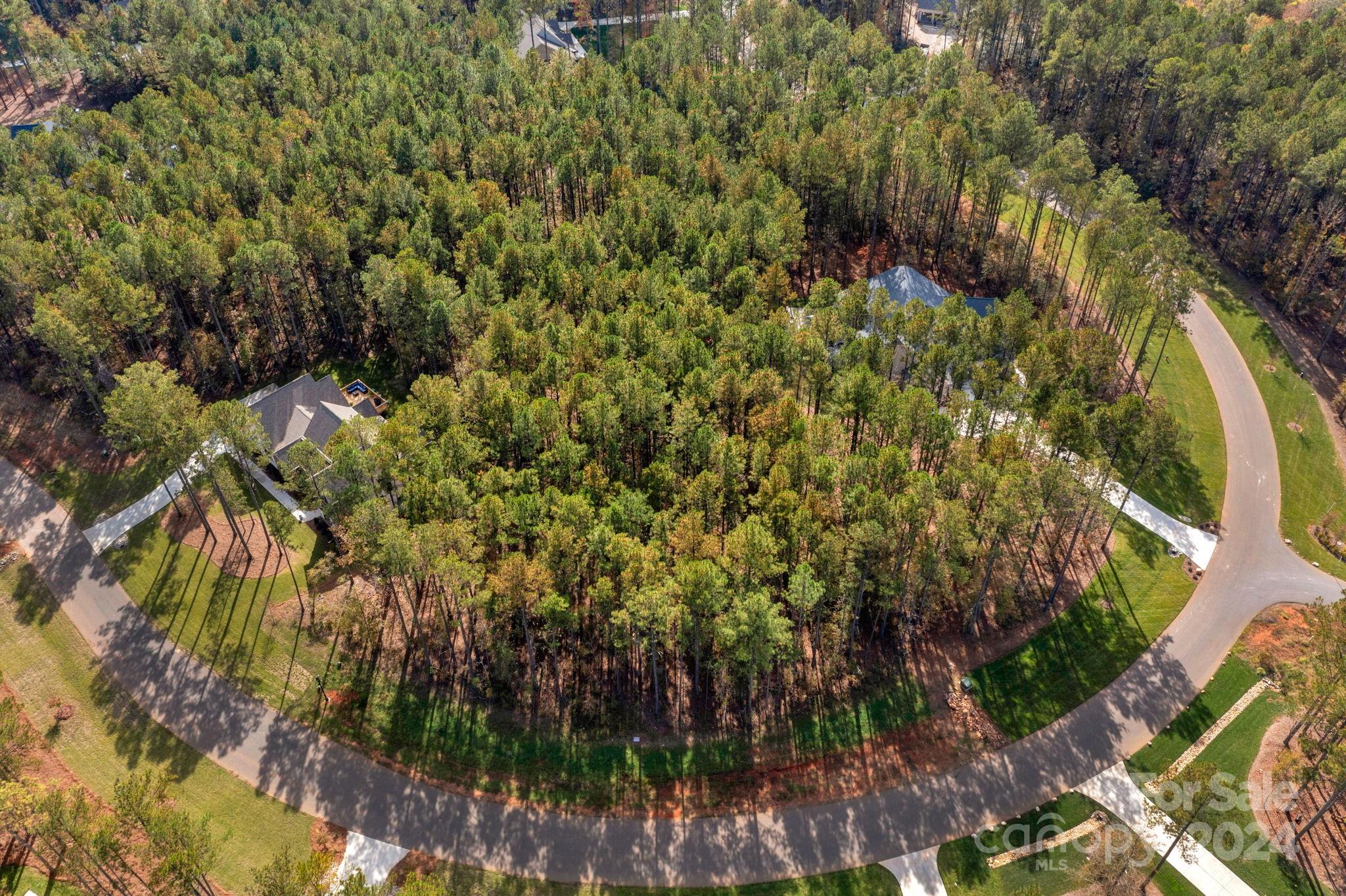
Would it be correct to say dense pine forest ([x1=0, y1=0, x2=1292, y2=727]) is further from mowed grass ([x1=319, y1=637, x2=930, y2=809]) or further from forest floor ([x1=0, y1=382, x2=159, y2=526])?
forest floor ([x1=0, y1=382, x2=159, y2=526])

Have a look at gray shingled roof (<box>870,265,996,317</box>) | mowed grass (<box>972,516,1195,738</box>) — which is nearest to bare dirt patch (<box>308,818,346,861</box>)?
mowed grass (<box>972,516,1195,738</box>)

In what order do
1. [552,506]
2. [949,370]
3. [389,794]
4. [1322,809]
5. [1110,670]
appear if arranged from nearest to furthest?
[1322,809], [389,794], [552,506], [1110,670], [949,370]

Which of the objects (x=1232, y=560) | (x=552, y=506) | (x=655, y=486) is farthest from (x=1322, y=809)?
(x=552, y=506)

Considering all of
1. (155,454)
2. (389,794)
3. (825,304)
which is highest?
(825,304)

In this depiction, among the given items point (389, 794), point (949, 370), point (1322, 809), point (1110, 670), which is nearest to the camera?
point (1322, 809)

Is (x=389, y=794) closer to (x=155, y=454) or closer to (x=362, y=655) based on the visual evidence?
(x=362, y=655)
